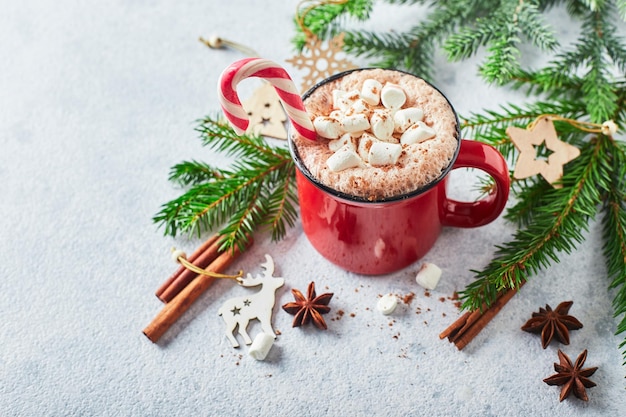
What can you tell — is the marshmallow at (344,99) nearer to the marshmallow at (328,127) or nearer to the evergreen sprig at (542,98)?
the marshmallow at (328,127)

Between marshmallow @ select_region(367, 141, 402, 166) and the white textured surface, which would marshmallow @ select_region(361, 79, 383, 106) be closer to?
A: marshmallow @ select_region(367, 141, 402, 166)

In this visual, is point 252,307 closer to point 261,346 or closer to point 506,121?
point 261,346

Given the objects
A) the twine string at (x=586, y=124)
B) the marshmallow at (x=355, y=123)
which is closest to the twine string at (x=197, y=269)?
the marshmallow at (x=355, y=123)

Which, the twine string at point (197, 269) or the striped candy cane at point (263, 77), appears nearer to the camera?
the striped candy cane at point (263, 77)

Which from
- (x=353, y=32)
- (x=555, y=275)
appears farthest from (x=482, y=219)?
(x=353, y=32)

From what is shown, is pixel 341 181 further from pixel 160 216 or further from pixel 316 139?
pixel 160 216

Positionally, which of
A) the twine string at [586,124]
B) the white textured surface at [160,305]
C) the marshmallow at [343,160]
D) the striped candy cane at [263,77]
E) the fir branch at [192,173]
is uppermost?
the striped candy cane at [263,77]
